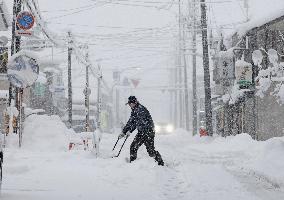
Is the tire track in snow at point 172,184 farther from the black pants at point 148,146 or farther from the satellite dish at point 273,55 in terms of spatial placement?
the satellite dish at point 273,55

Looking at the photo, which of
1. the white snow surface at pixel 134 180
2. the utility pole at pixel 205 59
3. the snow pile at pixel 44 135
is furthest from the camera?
the utility pole at pixel 205 59

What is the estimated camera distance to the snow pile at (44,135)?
19.0 meters

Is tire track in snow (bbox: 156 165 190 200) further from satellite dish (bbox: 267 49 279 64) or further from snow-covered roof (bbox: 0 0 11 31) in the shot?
snow-covered roof (bbox: 0 0 11 31)

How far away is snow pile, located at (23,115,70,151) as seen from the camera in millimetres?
19047

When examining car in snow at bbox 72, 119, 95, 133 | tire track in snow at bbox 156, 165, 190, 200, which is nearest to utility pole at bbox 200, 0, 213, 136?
tire track in snow at bbox 156, 165, 190, 200

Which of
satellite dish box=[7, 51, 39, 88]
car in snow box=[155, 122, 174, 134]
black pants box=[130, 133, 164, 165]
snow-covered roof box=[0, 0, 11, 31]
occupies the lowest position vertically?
car in snow box=[155, 122, 174, 134]

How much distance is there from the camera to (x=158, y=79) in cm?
11738

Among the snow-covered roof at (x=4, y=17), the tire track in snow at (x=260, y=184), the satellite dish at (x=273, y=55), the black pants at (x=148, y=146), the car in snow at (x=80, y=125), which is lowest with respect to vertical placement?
the car in snow at (x=80, y=125)

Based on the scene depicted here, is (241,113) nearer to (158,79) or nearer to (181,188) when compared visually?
(181,188)

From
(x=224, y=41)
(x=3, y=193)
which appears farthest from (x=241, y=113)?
(x=3, y=193)

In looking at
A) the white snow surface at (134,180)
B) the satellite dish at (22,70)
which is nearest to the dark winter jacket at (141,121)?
the white snow surface at (134,180)

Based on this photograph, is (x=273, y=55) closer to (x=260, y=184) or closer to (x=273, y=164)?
(x=273, y=164)

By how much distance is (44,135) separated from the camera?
19891 millimetres

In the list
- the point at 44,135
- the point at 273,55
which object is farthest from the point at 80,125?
the point at 44,135
